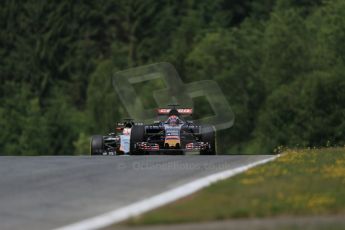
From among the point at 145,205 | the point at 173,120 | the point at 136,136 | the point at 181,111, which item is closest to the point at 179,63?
the point at 181,111

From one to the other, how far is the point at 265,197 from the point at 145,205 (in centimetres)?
179

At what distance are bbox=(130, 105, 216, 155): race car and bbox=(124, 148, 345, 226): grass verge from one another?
37.7ft

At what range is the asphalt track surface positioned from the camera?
15.6 m

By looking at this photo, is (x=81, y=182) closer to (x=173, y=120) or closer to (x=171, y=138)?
(x=171, y=138)

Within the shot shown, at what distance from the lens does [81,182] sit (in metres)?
19.4

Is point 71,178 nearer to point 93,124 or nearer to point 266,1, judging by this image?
point 93,124

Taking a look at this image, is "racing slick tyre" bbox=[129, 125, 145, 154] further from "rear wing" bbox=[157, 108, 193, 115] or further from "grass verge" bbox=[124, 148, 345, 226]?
"grass verge" bbox=[124, 148, 345, 226]

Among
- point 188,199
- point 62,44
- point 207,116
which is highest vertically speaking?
point 62,44

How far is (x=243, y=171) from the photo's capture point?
20.5 m

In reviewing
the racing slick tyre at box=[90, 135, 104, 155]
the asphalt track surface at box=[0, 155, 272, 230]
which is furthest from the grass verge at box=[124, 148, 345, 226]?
the racing slick tyre at box=[90, 135, 104, 155]

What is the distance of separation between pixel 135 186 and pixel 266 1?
150m


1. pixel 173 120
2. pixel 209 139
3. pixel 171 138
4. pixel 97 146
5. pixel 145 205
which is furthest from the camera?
pixel 97 146

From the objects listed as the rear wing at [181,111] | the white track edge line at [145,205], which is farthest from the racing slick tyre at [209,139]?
the white track edge line at [145,205]

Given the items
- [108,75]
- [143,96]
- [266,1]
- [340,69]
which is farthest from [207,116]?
[266,1]
